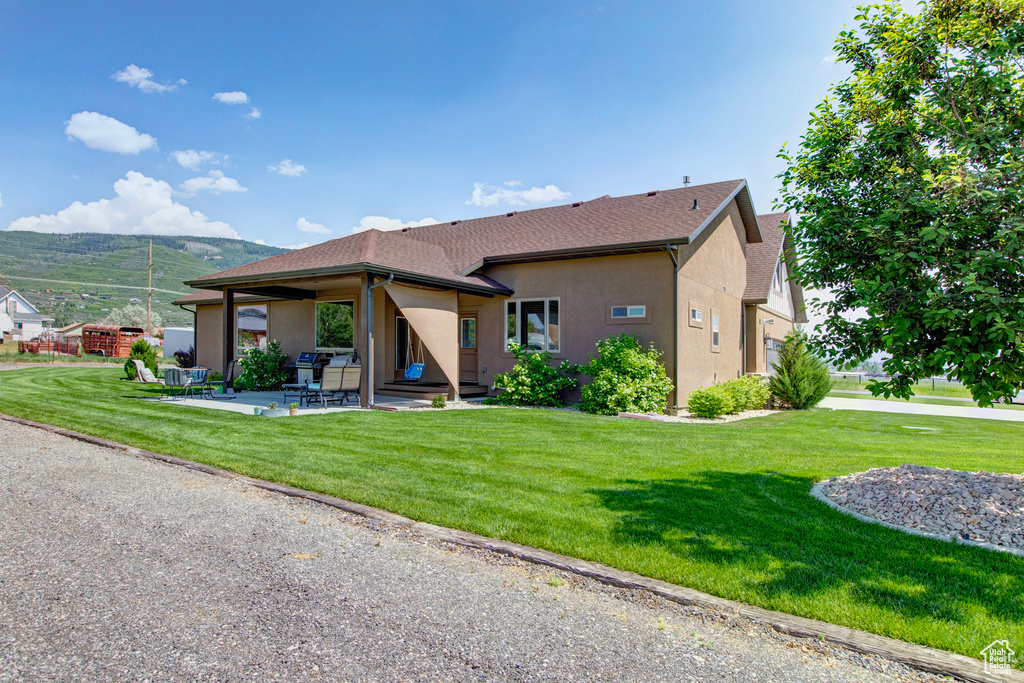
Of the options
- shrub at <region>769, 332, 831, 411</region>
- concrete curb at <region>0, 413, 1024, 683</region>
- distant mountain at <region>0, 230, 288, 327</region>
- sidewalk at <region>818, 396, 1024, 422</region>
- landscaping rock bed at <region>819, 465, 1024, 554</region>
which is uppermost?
distant mountain at <region>0, 230, 288, 327</region>

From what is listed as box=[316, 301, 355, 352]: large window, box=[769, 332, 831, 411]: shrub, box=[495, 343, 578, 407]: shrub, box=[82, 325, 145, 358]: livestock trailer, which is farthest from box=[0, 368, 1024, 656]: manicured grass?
box=[82, 325, 145, 358]: livestock trailer

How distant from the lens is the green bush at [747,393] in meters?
14.4

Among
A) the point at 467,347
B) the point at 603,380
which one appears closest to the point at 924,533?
the point at 603,380

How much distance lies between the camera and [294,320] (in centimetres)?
1767

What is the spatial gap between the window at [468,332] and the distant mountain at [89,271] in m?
79.4

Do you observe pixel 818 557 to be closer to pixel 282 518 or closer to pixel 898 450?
pixel 282 518

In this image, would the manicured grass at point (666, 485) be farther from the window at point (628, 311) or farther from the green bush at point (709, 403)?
the window at point (628, 311)

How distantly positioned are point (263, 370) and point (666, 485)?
13645mm

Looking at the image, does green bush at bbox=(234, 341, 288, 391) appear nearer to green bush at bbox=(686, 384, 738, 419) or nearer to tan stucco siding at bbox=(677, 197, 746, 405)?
tan stucco siding at bbox=(677, 197, 746, 405)

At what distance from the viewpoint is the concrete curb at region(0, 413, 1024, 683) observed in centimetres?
264

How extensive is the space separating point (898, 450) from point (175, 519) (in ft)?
30.6

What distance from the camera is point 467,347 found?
1582cm

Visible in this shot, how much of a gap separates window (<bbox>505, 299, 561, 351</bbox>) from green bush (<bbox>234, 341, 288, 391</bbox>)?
702cm

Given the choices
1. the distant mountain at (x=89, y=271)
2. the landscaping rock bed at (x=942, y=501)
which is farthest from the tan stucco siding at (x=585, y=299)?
the distant mountain at (x=89, y=271)
